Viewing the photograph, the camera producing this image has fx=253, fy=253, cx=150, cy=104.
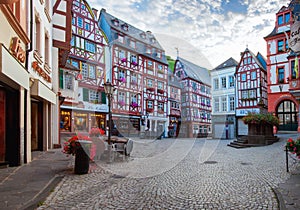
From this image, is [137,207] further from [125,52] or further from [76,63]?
[125,52]

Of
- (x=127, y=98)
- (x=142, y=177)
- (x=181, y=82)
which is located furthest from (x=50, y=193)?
(x=127, y=98)

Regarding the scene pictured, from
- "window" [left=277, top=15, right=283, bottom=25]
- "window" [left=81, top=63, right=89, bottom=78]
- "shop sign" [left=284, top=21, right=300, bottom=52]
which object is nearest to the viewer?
"shop sign" [left=284, top=21, right=300, bottom=52]

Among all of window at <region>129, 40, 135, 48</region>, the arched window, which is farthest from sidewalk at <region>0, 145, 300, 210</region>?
window at <region>129, 40, 135, 48</region>

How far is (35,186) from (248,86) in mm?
26684

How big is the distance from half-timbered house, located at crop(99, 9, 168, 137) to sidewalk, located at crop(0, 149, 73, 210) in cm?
1599

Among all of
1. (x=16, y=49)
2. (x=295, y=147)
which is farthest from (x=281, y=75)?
(x=16, y=49)

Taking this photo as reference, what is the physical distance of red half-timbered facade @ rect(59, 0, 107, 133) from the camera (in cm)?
2109

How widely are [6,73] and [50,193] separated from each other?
2.84 meters

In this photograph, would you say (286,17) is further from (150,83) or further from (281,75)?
(150,83)

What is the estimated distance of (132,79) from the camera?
2527 centimetres

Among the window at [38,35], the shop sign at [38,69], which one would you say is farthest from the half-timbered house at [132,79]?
the window at [38,35]

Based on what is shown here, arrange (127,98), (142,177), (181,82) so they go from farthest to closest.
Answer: (127,98)
(181,82)
(142,177)

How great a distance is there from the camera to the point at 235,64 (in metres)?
29.8

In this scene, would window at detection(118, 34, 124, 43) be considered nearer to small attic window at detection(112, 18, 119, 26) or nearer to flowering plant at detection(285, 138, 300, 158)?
small attic window at detection(112, 18, 119, 26)
